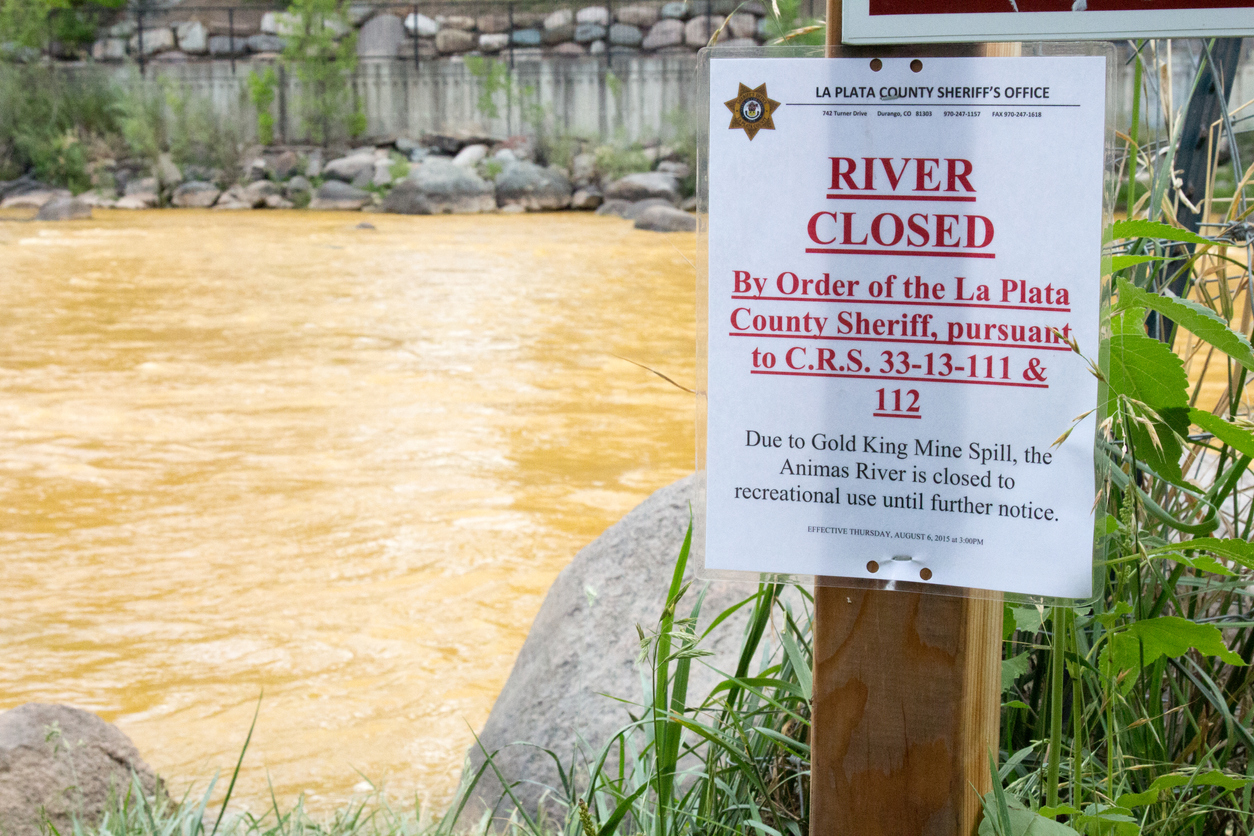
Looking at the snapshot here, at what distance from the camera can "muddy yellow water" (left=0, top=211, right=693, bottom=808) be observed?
3.44 meters

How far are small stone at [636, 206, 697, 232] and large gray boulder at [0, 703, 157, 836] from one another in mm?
14373

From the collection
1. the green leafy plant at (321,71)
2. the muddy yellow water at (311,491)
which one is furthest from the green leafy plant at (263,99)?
the muddy yellow water at (311,491)

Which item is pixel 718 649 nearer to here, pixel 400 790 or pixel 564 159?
pixel 400 790

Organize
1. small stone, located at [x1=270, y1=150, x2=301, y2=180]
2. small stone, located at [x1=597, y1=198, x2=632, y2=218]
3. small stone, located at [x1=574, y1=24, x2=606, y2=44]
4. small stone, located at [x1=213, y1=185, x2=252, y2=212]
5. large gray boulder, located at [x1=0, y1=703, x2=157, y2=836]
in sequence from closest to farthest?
large gray boulder, located at [x1=0, y1=703, x2=157, y2=836] < small stone, located at [x1=597, y1=198, x2=632, y2=218] < small stone, located at [x1=213, y1=185, x2=252, y2=212] < small stone, located at [x1=270, y1=150, x2=301, y2=180] < small stone, located at [x1=574, y1=24, x2=606, y2=44]

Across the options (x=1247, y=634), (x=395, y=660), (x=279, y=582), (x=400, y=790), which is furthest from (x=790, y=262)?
(x=279, y=582)

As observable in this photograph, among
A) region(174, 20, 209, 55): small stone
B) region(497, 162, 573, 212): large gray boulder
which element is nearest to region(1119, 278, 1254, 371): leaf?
region(497, 162, 573, 212): large gray boulder

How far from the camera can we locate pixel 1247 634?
1.67 metres

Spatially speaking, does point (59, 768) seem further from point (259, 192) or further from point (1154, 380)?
point (259, 192)

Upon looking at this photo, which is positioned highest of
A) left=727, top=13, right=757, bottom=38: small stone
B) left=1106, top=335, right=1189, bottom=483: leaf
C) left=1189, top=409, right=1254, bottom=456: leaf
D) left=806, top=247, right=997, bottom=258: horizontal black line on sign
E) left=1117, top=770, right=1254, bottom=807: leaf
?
left=727, top=13, right=757, bottom=38: small stone

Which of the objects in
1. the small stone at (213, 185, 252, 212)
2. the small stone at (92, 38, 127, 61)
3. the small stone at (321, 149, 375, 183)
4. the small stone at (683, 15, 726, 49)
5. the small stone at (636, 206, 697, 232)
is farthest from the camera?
the small stone at (92, 38, 127, 61)

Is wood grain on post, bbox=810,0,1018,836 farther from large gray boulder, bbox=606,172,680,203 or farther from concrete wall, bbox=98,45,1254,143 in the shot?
concrete wall, bbox=98,45,1254,143

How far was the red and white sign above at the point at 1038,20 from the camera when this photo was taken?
110cm

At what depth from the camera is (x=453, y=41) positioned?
26469mm

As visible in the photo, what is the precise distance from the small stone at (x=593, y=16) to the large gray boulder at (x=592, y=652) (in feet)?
82.4
